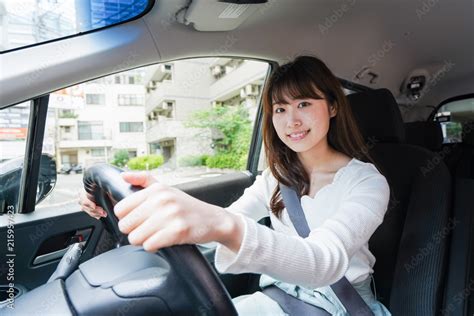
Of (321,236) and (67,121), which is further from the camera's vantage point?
(67,121)

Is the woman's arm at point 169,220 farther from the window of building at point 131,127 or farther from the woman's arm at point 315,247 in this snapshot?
the window of building at point 131,127

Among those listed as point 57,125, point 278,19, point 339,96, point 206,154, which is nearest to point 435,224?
point 339,96

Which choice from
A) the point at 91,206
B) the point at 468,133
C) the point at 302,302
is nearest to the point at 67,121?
the point at 91,206

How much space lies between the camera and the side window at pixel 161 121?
4.93 ft

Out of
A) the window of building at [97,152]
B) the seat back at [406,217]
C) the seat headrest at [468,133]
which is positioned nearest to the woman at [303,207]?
the seat back at [406,217]

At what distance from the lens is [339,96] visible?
122 cm

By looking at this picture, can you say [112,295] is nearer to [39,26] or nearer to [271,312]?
[271,312]

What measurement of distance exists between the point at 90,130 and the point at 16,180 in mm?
366

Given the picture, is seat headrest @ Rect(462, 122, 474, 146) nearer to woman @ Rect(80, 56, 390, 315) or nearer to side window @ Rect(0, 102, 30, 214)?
woman @ Rect(80, 56, 390, 315)

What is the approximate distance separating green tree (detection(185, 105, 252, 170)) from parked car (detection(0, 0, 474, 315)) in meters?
0.02

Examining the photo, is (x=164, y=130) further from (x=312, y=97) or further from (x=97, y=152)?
(x=312, y=97)

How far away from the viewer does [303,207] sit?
1178 millimetres

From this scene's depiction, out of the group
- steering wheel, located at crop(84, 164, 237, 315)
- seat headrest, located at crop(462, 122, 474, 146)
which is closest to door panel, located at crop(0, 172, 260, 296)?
steering wheel, located at crop(84, 164, 237, 315)

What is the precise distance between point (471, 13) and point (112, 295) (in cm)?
246
